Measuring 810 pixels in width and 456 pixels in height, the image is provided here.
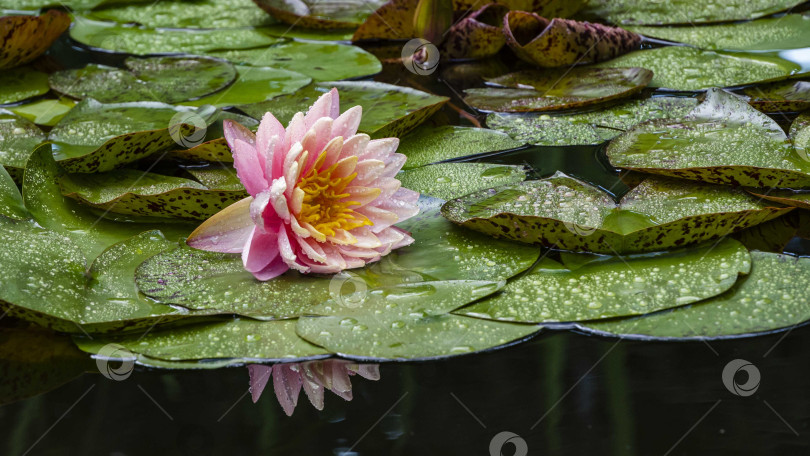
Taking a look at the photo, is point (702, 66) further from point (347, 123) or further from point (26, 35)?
point (26, 35)

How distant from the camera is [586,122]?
205 centimetres

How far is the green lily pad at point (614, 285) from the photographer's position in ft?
4.38

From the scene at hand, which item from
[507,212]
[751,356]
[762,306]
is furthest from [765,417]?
[507,212]

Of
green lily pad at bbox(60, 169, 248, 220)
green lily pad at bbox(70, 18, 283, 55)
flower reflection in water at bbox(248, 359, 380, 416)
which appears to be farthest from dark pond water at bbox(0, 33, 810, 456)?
green lily pad at bbox(70, 18, 283, 55)

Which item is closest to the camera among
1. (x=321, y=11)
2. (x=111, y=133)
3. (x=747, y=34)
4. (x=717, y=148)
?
(x=717, y=148)

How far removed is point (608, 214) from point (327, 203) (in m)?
0.55

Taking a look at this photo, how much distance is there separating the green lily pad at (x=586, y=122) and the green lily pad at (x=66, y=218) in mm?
876

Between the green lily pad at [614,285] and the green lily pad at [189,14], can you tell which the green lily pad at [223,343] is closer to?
the green lily pad at [614,285]

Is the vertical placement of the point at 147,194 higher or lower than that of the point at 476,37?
lower

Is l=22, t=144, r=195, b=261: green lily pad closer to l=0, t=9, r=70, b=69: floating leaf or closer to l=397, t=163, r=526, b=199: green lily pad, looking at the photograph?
l=397, t=163, r=526, b=199: green lily pad

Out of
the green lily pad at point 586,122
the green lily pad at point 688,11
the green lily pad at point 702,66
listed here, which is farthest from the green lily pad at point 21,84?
the green lily pad at point 688,11

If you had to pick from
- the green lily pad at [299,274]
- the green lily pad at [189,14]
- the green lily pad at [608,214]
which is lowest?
the green lily pad at [299,274]

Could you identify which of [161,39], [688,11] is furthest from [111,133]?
[688,11]

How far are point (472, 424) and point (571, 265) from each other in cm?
44
